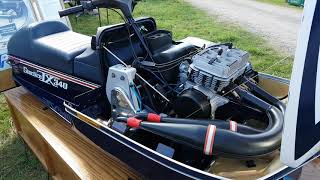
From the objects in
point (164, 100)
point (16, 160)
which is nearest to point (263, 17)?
point (164, 100)

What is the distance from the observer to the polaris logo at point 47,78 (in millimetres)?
2376

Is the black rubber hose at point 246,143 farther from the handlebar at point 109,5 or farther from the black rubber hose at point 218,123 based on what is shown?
the handlebar at point 109,5

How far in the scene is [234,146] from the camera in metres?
1.48

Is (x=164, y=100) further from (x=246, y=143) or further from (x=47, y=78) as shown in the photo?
Answer: (x=47, y=78)

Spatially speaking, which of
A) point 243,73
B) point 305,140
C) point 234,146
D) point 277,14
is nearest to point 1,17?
point 243,73

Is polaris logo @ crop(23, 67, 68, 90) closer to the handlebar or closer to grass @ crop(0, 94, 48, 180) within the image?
the handlebar

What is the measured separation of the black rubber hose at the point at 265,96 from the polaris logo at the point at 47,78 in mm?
1228

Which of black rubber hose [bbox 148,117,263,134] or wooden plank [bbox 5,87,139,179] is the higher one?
black rubber hose [bbox 148,117,263,134]

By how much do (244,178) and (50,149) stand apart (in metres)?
1.36

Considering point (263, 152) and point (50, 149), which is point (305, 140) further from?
point (50, 149)

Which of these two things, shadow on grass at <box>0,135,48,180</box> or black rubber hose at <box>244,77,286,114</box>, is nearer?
black rubber hose at <box>244,77,286,114</box>

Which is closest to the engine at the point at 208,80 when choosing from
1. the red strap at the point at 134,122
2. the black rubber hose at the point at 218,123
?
the black rubber hose at the point at 218,123

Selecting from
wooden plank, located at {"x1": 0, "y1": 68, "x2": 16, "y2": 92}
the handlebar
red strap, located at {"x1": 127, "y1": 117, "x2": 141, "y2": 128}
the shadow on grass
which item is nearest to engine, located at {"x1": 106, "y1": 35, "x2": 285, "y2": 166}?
red strap, located at {"x1": 127, "y1": 117, "x2": 141, "y2": 128}

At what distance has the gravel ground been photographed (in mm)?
5578
